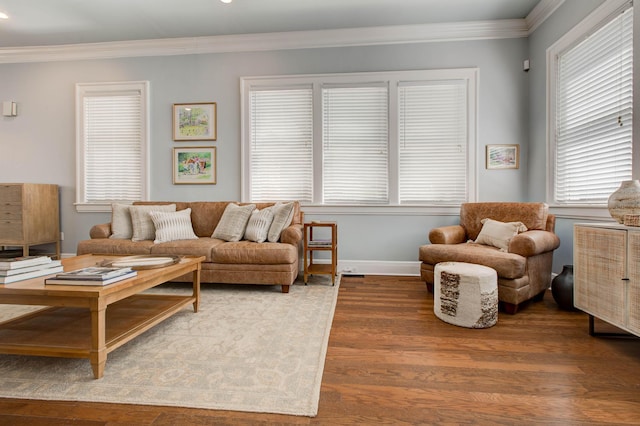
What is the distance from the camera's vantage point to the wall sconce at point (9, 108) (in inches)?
173

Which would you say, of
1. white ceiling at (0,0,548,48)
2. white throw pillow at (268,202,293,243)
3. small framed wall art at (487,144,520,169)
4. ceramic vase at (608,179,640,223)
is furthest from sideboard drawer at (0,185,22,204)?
ceramic vase at (608,179,640,223)

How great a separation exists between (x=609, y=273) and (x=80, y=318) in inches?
130

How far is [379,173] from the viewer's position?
3.99 m

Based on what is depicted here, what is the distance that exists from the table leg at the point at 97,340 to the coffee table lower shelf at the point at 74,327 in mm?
28

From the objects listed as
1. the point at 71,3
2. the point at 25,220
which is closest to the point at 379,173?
the point at 71,3

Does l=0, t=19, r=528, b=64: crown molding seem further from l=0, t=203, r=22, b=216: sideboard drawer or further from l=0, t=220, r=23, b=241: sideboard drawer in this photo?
l=0, t=220, r=23, b=241: sideboard drawer

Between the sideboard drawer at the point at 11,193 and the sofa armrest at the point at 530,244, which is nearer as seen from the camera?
the sofa armrest at the point at 530,244

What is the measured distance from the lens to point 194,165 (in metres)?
4.23

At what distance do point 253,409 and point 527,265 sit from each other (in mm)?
2378

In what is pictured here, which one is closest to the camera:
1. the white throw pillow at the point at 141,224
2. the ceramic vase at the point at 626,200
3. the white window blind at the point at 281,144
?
the ceramic vase at the point at 626,200

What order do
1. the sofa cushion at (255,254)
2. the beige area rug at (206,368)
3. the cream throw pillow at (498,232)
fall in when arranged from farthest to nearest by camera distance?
the sofa cushion at (255,254) < the cream throw pillow at (498,232) < the beige area rug at (206,368)

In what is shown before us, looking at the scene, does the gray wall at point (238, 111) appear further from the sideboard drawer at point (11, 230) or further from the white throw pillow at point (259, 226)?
the white throw pillow at point (259, 226)

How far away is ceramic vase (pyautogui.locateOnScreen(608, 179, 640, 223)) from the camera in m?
1.88

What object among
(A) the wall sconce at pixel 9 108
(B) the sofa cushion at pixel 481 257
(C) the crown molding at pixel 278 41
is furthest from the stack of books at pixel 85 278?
(A) the wall sconce at pixel 9 108
